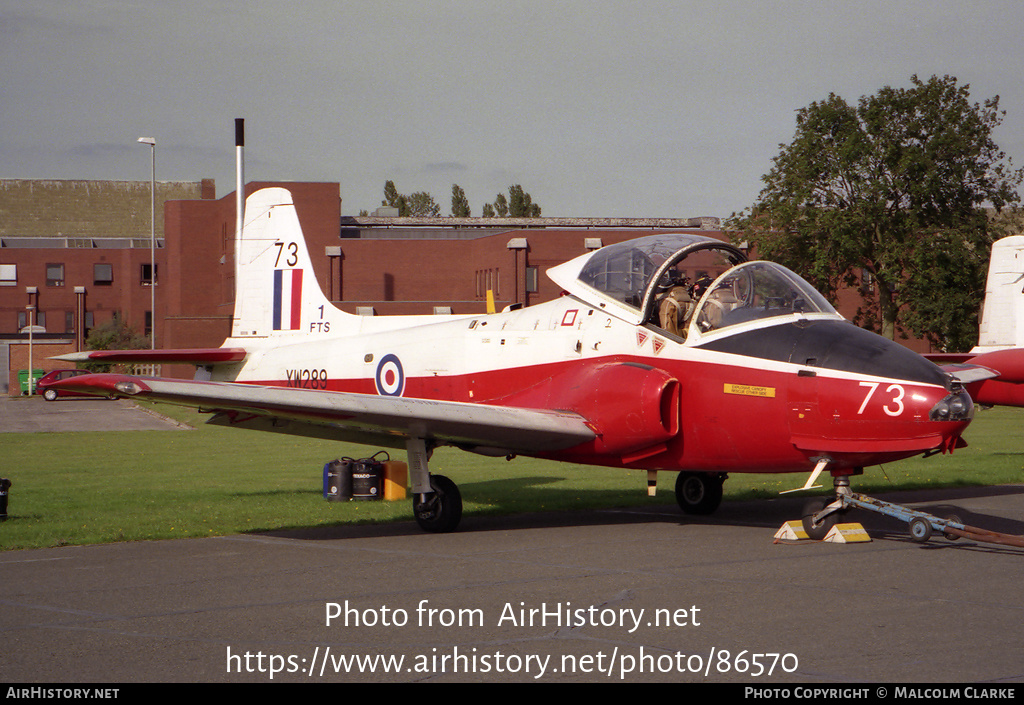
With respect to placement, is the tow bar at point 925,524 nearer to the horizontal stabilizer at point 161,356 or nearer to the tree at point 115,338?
the horizontal stabilizer at point 161,356

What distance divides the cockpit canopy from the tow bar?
188 cm

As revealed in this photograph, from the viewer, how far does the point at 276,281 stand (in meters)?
15.1

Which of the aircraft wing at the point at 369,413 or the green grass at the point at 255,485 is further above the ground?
the aircraft wing at the point at 369,413

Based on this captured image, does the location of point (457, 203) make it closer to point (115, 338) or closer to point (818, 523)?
point (115, 338)

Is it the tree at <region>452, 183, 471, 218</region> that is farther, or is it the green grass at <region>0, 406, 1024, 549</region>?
the tree at <region>452, 183, 471, 218</region>

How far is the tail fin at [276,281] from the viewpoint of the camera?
48.8ft

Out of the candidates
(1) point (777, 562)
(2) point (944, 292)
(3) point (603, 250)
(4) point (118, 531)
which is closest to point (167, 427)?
(4) point (118, 531)

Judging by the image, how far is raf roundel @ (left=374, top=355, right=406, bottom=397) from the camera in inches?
505

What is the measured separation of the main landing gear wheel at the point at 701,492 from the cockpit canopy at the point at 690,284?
248cm

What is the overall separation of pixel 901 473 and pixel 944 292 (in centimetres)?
3188

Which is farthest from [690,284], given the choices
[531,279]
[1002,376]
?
[531,279]

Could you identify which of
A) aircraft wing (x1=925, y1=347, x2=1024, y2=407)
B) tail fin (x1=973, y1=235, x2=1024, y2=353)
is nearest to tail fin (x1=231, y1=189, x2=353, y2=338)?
aircraft wing (x1=925, y1=347, x2=1024, y2=407)

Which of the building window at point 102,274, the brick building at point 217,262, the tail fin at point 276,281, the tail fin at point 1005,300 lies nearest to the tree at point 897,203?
the brick building at point 217,262

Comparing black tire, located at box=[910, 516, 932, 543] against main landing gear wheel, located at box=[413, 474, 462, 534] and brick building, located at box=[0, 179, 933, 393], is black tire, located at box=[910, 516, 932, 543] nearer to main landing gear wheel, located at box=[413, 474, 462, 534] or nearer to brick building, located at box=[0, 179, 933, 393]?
main landing gear wheel, located at box=[413, 474, 462, 534]
